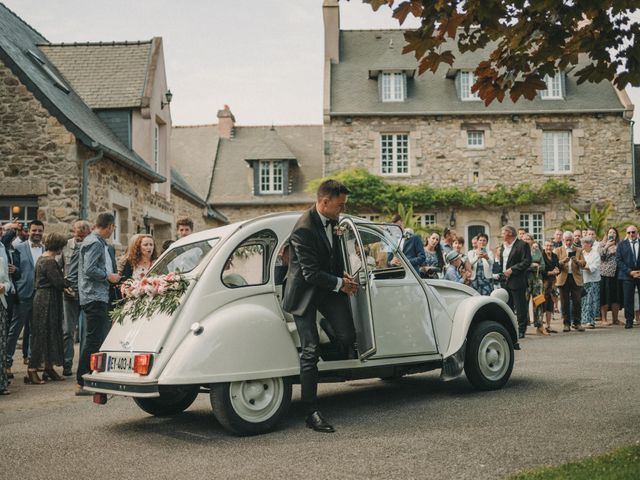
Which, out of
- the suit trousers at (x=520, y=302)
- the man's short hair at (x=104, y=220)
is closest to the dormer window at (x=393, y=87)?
the suit trousers at (x=520, y=302)

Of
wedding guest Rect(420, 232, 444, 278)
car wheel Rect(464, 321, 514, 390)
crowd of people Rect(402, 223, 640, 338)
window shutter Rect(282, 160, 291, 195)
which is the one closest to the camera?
car wheel Rect(464, 321, 514, 390)

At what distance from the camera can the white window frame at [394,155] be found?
30562mm

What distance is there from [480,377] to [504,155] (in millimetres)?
24294

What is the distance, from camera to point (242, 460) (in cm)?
524

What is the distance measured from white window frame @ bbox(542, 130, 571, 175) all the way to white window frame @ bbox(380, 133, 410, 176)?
5.64m

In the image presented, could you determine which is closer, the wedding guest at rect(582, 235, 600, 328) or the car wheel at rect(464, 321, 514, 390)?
the car wheel at rect(464, 321, 514, 390)

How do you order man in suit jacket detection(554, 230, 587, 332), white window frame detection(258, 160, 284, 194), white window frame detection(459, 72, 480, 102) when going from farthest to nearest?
white window frame detection(258, 160, 284, 194) < white window frame detection(459, 72, 480, 102) < man in suit jacket detection(554, 230, 587, 332)

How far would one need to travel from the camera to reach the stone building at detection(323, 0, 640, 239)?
30.5m

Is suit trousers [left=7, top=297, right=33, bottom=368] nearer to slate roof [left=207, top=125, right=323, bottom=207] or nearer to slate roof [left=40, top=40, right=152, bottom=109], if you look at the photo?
slate roof [left=40, top=40, right=152, bottom=109]

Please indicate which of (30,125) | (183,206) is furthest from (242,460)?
(183,206)

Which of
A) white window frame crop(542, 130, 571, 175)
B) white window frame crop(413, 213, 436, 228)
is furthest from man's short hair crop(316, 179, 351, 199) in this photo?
white window frame crop(542, 130, 571, 175)

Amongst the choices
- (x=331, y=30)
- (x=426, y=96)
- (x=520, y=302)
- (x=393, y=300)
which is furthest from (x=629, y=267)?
(x=331, y=30)

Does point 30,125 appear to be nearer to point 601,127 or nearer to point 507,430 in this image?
point 507,430

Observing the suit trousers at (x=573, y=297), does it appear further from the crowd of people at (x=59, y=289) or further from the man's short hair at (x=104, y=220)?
the man's short hair at (x=104, y=220)
